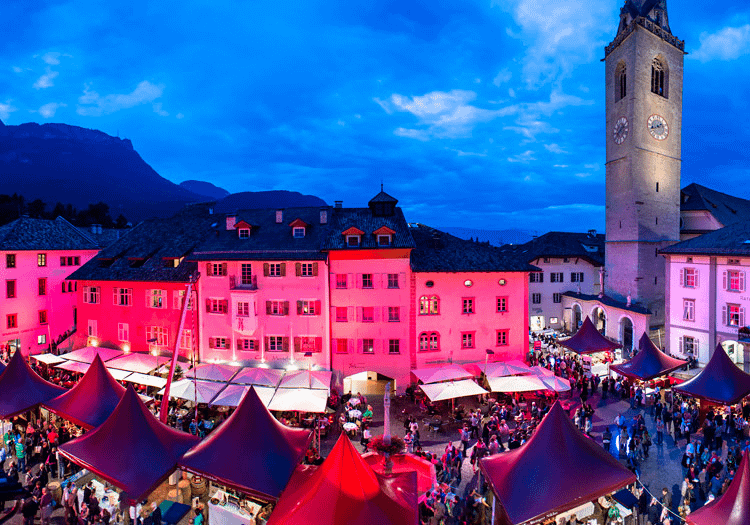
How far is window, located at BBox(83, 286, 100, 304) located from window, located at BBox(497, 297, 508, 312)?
104ft

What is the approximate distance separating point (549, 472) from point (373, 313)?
1751 cm

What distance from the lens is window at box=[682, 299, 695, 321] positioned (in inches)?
1287

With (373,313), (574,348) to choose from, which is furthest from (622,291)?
(373,313)

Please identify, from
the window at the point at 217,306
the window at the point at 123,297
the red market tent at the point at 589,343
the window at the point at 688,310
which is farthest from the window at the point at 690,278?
the window at the point at 123,297

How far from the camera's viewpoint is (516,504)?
12.6m

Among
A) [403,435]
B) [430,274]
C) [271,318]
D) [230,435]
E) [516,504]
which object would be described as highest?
[430,274]

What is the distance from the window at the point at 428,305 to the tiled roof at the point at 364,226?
3993 millimetres

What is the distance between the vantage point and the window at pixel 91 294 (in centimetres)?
3377

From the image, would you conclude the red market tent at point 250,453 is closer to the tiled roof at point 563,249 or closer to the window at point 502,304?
the window at point 502,304

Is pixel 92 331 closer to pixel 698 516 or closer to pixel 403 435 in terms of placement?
pixel 403 435

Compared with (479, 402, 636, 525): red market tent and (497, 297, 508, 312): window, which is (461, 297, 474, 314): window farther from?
(479, 402, 636, 525): red market tent

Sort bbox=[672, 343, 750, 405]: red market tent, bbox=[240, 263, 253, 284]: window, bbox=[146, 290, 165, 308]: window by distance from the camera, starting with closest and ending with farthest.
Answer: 1. bbox=[672, 343, 750, 405]: red market tent
2. bbox=[240, 263, 253, 284]: window
3. bbox=[146, 290, 165, 308]: window

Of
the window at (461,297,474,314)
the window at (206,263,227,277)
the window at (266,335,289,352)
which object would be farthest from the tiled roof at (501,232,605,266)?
the window at (206,263,227,277)

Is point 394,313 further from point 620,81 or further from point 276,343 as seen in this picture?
point 620,81
